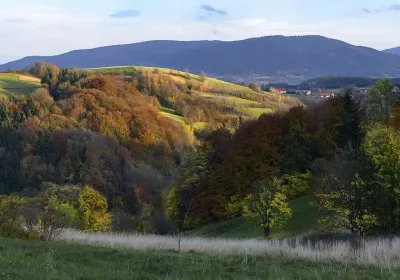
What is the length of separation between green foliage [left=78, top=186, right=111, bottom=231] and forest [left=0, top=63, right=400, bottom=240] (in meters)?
0.10

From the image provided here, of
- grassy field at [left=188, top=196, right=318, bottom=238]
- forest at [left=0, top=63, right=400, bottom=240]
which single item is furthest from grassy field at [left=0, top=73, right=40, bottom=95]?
grassy field at [left=188, top=196, right=318, bottom=238]

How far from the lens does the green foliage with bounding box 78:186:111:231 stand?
3656 cm

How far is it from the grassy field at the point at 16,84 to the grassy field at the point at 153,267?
125m

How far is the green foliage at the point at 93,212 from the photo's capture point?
3656 centimetres

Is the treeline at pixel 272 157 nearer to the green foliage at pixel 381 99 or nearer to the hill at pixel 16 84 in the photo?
the green foliage at pixel 381 99

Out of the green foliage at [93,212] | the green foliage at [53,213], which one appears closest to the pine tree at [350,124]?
the green foliage at [93,212]

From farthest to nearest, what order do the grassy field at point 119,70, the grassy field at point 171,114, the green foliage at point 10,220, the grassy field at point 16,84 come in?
the grassy field at point 119,70
the grassy field at point 16,84
the grassy field at point 171,114
the green foliage at point 10,220

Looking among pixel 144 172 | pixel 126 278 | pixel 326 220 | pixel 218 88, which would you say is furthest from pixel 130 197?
pixel 218 88

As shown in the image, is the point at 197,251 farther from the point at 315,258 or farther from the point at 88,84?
the point at 88,84

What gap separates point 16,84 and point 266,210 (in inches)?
4789

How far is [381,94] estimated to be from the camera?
49.4 meters

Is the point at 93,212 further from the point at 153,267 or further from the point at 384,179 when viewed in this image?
the point at 153,267

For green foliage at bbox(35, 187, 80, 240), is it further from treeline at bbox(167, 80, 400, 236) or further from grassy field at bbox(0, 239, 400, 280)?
treeline at bbox(167, 80, 400, 236)

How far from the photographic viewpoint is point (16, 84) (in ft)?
446
